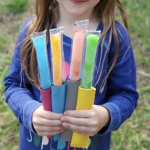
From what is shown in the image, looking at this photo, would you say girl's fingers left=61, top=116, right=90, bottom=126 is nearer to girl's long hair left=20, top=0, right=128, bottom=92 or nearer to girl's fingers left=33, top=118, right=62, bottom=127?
girl's fingers left=33, top=118, right=62, bottom=127

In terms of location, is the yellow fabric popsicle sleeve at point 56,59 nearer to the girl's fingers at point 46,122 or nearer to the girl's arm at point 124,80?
the girl's fingers at point 46,122

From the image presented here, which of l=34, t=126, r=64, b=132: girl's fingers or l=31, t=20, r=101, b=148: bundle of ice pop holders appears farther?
l=34, t=126, r=64, b=132: girl's fingers

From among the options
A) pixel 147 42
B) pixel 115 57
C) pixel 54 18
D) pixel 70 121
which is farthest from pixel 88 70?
pixel 147 42

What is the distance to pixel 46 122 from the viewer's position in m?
0.67

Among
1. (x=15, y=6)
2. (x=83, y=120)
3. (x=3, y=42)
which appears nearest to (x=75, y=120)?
(x=83, y=120)

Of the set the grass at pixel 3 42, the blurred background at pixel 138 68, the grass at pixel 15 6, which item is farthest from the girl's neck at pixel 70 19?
the grass at pixel 15 6

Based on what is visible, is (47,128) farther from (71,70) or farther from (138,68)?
(138,68)

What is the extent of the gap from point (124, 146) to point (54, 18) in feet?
3.19

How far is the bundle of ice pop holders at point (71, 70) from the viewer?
533 mm

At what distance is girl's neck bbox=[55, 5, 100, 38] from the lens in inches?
35.9

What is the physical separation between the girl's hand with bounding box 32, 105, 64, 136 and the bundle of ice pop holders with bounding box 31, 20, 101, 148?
2 centimetres

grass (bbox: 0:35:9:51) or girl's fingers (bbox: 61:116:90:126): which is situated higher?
girl's fingers (bbox: 61:116:90:126)

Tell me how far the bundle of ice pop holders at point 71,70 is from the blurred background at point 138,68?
63 centimetres

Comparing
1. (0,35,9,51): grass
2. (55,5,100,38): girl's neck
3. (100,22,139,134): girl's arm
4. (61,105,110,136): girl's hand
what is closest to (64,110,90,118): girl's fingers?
(61,105,110,136): girl's hand
